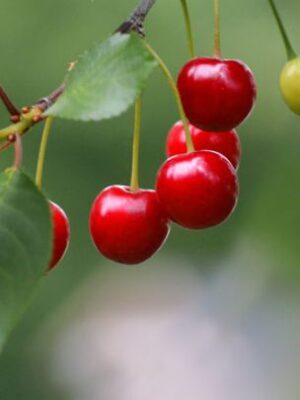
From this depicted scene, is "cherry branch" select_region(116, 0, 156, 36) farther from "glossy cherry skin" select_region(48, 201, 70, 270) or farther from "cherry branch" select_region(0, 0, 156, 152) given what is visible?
"glossy cherry skin" select_region(48, 201, 70, 270)

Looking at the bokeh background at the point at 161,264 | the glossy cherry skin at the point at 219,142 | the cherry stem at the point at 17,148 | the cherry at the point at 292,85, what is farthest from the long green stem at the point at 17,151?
the bokeh background at the point at 161,264

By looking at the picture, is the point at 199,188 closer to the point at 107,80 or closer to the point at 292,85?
the point at 107,80

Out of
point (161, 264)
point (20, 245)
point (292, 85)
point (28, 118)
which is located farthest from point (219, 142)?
point (161, 264)

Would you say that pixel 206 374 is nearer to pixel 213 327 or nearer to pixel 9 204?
pixel 213 327

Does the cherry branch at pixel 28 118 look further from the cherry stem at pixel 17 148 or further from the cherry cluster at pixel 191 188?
the cherry cluster at pixel 191 188

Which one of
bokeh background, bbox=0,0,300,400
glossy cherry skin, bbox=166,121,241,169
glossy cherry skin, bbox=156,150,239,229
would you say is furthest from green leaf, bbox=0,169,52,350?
bokeh background, bbox=0,0,300,400

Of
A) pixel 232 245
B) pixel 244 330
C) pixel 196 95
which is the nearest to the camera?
pixel 196 95

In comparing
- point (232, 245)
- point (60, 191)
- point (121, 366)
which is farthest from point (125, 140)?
point (121, 366)
